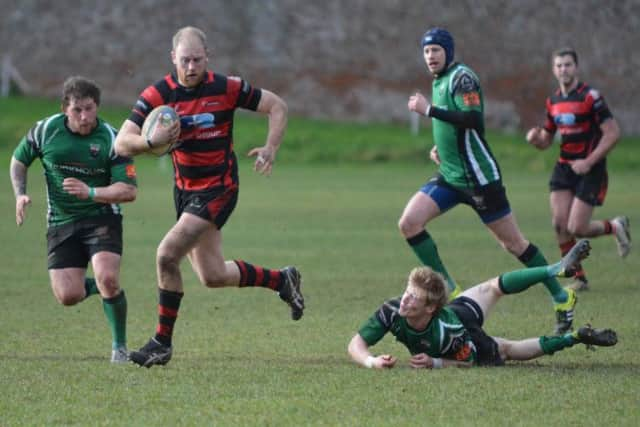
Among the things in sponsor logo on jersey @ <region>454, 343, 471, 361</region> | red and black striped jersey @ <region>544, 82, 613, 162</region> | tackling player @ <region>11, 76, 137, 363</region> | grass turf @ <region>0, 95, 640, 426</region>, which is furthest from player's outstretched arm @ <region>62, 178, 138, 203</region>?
red and black striped jersey @ <region>544, 82, 613, 162</region>

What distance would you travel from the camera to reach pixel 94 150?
8.76 meters

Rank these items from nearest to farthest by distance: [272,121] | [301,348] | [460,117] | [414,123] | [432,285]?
[432,285] < [272,121] < [301,348] < [460,117] < [414,123]

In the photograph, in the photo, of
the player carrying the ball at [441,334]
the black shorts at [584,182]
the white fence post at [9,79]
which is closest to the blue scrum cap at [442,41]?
the player carrying the ball at [441,334]

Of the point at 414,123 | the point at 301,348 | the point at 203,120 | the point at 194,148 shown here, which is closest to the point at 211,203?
the point at 194,148

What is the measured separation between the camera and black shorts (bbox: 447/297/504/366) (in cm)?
805

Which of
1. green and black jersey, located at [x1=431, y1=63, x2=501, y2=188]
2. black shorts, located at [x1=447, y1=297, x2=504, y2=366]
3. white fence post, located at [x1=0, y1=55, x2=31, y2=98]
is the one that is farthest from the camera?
white fence post, located at [x1=0, y1=55, x2=31, y2=98]

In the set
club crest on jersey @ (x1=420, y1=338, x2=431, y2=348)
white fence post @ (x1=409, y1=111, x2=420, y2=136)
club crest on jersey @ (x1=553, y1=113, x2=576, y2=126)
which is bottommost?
white fence post @ (x1=409, y1=111, x2=420, y2=136)

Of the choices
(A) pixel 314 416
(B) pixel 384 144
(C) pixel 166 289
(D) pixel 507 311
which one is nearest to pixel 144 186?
(B) pixel 384 144

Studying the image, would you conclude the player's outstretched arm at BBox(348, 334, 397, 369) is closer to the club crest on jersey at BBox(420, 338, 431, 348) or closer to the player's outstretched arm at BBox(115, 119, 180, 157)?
the club crest on jersey at BBox(420, 338, 431, 348)

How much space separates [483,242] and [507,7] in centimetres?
2717

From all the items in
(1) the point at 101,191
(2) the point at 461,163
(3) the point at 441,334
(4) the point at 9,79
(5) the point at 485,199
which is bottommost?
(3) the point at 441,334

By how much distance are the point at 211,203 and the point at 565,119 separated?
5.43 m

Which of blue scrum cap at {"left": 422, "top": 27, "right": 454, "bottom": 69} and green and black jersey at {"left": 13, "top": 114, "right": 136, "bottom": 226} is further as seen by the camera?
blue scrum cap at {"left": 422, "top": 27, "right": 454, "bottom": 69}

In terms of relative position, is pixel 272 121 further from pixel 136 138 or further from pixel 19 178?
pixel 19 178
